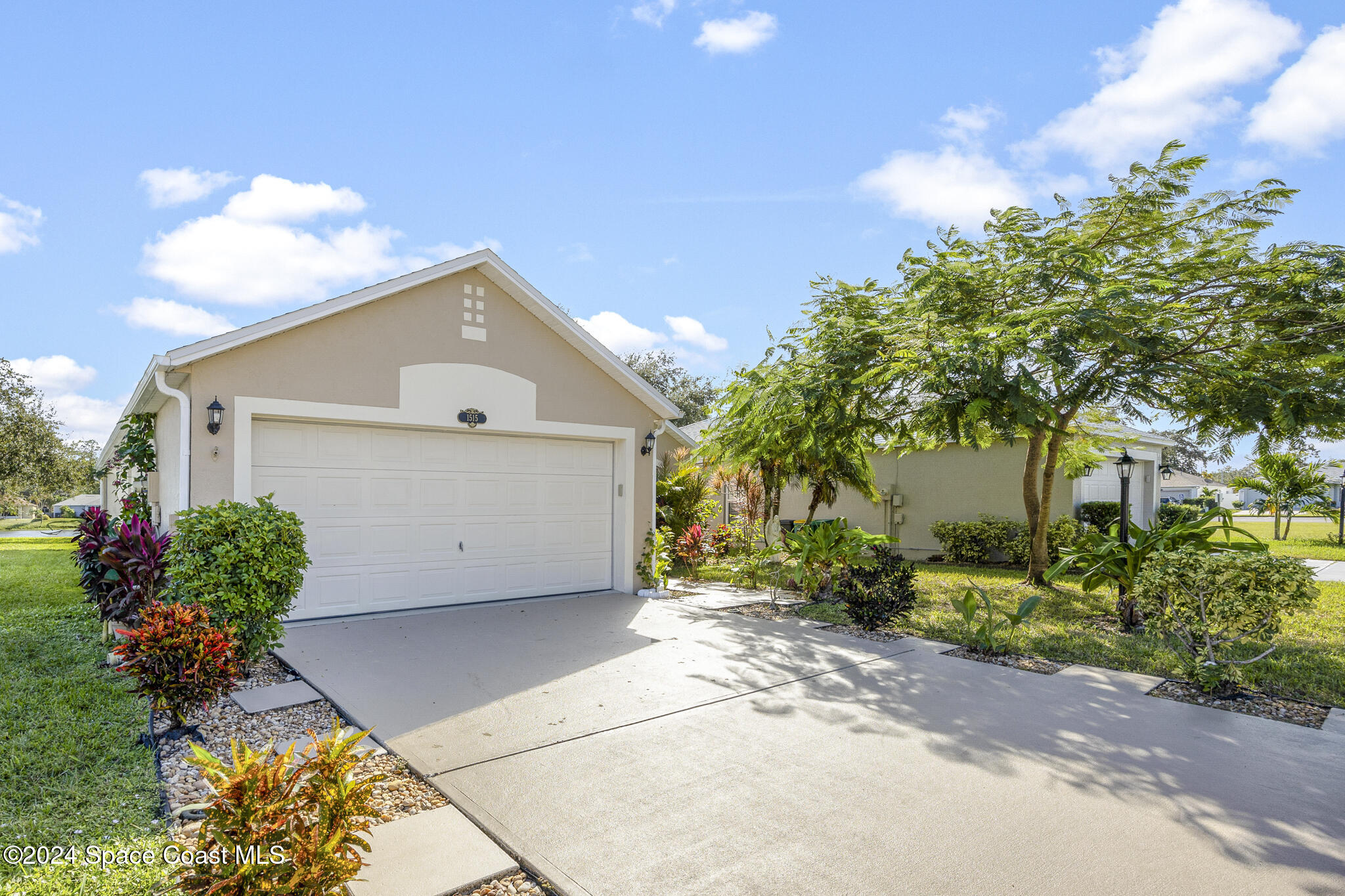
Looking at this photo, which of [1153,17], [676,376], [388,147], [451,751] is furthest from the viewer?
[676,376]

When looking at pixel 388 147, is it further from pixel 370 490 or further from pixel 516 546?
pixel 516 546

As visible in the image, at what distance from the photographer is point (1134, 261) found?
9.33 m

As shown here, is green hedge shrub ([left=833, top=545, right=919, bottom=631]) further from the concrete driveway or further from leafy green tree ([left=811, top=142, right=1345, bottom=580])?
leafy green tree ([left=811, top=142, right=1345, bottom=580])

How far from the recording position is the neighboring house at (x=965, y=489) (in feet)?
53.0

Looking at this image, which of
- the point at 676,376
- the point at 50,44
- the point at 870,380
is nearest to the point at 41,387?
the point at 50,44

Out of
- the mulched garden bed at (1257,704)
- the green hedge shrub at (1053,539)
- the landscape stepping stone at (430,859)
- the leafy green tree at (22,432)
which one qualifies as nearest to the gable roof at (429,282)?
the landscape stepping stone at (430,859)

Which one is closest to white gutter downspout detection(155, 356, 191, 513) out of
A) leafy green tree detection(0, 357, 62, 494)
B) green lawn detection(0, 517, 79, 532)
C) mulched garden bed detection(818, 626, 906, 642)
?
mulched garden bed detection(818, 626, 906, 642)

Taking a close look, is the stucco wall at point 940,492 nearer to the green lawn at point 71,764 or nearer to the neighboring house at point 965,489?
the neighboring house at point 965,489

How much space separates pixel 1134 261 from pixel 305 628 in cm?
1116

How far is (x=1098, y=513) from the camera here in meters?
15.6

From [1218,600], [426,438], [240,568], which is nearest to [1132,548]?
[1218,600]

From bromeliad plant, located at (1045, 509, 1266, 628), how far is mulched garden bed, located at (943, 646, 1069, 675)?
142 cm

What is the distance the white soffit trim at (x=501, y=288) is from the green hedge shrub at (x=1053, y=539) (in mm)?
9297

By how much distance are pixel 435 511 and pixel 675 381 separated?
25.3 m
